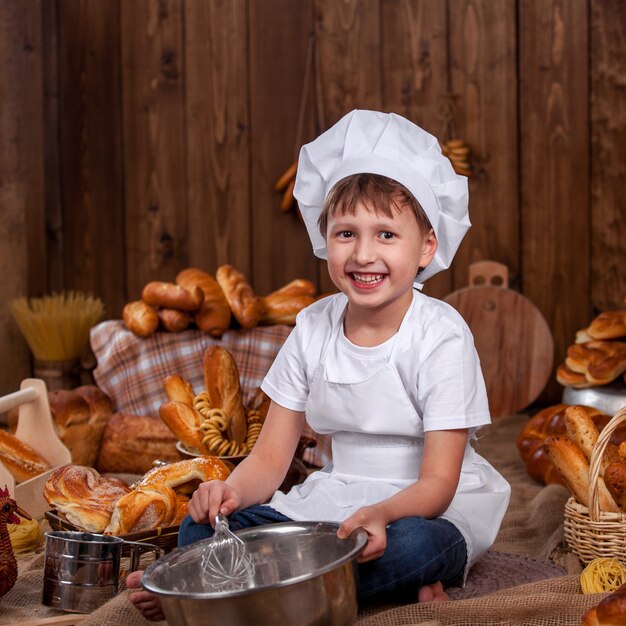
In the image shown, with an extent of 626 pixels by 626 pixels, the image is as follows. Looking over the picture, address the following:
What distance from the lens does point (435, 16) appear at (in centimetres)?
354

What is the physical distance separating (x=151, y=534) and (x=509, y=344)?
1840 mm

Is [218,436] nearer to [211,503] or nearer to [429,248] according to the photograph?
[211,503]

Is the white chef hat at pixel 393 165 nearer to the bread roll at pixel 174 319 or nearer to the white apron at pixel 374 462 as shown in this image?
the white apron at pixel 374 462

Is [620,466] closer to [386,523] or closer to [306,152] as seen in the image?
[386,523]

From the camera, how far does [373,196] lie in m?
1.62

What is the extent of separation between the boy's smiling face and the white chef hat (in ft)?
0.18

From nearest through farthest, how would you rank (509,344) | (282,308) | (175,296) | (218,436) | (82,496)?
(82,496) → (218,436) → (175,296) → (282,308) → (509,344)

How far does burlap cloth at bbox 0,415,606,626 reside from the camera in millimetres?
1523

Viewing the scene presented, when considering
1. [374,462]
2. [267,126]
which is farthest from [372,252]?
[267,126]

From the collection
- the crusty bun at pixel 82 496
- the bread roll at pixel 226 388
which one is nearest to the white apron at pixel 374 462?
the crusty bun at pixel 82 496

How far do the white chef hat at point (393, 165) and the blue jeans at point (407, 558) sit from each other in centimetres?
47

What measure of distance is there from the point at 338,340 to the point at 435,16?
6.95 feet

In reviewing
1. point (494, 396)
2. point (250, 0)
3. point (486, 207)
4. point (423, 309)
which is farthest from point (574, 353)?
point (250, 0)

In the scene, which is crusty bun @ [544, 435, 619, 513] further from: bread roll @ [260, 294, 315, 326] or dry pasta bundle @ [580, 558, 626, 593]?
bread roll @ [260, 294, 315, 326]
